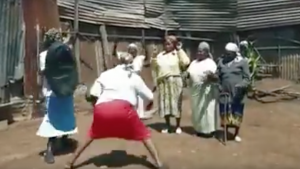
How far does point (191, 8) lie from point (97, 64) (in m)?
3.27

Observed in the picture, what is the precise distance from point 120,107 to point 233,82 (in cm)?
224

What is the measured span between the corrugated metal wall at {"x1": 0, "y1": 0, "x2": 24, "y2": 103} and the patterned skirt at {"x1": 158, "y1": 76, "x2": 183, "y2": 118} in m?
2.87

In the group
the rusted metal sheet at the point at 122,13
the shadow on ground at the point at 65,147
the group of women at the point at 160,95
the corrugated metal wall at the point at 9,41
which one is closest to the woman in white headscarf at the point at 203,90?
the group of women at the point at 160,95

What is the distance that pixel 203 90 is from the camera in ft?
27.0

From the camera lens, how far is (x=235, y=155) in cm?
752

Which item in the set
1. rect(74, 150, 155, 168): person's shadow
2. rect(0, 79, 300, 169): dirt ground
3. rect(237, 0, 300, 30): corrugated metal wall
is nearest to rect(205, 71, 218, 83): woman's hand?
rect(0, 79, 300, 169): dirt ground

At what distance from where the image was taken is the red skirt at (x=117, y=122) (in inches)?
248

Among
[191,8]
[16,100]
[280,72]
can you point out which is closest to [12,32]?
[16,100]

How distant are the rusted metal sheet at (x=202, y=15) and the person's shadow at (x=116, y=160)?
24.0ft

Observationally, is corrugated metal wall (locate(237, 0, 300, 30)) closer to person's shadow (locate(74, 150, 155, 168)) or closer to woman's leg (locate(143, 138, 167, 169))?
person's shadow (locate(74, 150, 155, 168))

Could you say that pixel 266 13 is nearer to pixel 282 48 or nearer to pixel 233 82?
pixel 282 48

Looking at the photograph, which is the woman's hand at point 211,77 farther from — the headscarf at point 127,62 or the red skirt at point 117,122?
the red skirt at point 117,122

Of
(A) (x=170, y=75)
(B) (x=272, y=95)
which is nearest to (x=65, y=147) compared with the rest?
(A) (x=170, y=75)

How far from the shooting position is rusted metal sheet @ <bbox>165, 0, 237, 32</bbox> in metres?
14.1
